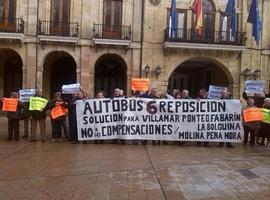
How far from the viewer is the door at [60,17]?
1071 inches

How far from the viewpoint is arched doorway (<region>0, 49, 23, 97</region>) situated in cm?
3002

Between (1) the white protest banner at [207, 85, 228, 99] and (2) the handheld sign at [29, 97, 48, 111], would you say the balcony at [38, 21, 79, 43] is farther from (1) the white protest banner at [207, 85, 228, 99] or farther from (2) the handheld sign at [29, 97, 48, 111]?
(1) the white protest banner at [207, 85, 228, 99]

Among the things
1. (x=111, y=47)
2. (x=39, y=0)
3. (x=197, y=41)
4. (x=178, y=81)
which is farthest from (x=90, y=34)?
(x=178, y=81)

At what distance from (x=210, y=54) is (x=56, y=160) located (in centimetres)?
1858

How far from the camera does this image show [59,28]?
27.2 m

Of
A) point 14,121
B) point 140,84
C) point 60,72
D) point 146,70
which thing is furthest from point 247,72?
point 14,121


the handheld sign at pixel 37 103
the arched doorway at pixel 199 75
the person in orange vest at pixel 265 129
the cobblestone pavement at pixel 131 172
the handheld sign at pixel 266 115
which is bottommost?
the cobblestone pavement at pixel 131 172

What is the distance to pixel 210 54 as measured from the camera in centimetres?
2831

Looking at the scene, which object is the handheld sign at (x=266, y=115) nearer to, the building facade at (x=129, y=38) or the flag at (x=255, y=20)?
the flag at (x=255, y=20)

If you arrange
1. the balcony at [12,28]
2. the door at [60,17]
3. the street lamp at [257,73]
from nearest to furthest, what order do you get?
the balcony at [12,28] → the door at [60,17] → the street lamp at [257,73]

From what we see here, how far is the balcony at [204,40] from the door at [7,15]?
26.5 ft

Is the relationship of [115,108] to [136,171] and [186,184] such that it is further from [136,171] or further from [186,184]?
[186,184]

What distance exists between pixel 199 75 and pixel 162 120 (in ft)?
71.2

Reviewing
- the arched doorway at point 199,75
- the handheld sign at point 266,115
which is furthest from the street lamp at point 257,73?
the handheld sign at point 266,115
